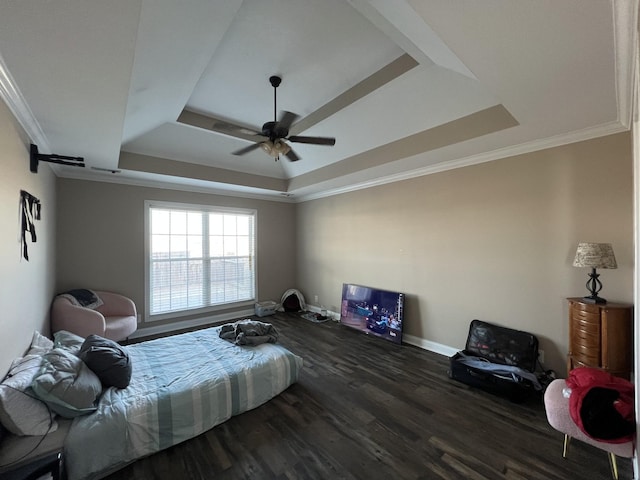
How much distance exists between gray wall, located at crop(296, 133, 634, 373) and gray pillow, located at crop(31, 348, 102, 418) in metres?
3.74

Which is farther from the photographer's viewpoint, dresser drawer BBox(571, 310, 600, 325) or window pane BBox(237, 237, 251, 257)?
window pane BBox(237, 237, 251, 257)

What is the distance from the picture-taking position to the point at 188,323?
4.89 m

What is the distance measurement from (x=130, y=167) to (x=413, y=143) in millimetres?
3940

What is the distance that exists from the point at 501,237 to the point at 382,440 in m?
2.58

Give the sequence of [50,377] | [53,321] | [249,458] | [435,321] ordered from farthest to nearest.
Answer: [435,321] < [53,321] < [249,458] < [50,377]

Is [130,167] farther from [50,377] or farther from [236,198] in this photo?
[50,377]

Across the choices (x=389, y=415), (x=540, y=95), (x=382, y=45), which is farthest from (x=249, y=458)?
(x=382, y=45)

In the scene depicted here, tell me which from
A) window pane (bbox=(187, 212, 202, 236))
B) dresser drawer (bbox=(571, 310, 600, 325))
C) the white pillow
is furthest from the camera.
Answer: window pane (bbox=(187, 212, 202, 236))

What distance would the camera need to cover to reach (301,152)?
4715 mm

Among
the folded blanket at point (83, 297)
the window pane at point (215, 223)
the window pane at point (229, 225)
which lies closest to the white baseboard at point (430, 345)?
the window pane at point (229, 225)

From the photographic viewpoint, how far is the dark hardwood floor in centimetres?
184

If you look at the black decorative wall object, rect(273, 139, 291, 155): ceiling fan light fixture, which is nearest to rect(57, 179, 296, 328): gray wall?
the black decorative wall object

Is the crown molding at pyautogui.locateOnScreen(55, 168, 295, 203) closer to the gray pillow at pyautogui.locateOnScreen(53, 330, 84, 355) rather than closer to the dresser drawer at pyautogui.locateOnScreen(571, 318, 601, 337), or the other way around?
the gray pillow at pyautogui.locateOnScreen(53, 330, 84, 355)

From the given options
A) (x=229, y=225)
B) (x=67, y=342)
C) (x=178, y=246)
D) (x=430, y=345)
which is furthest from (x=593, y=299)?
(x=178, y=246)
